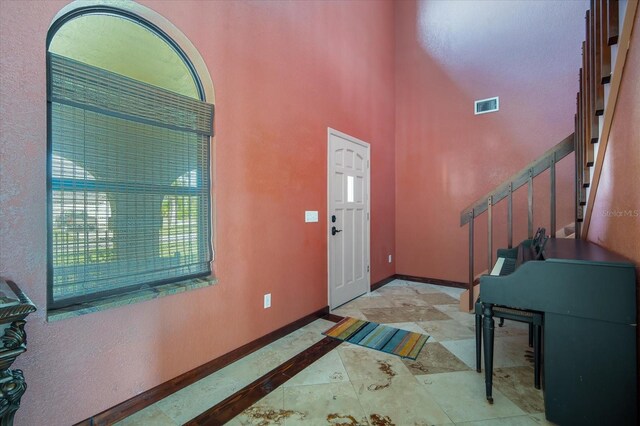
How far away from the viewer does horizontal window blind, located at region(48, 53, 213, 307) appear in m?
1.54

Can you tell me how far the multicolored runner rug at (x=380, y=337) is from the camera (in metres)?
2.44

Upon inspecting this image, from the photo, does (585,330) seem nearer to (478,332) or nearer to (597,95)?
(478,332)

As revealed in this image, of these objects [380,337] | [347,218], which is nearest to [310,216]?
[347,218]

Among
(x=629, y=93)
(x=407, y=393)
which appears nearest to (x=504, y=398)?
(x=407, y=393)

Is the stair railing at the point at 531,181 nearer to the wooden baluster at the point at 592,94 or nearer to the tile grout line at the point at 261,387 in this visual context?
the wooden baluster at the point at 592,94

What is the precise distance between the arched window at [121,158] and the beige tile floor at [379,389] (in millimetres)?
757

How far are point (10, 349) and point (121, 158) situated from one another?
3.57 ft

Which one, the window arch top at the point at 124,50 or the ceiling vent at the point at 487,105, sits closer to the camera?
the window arch top at the point at 124,50

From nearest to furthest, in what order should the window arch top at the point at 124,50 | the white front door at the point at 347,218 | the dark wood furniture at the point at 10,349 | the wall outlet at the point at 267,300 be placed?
the dark wood furniture at the point at 10,349
the window arch top at the point at 124,50
the wall outlet at the point at 267,300
the white front door at the point at 347,218

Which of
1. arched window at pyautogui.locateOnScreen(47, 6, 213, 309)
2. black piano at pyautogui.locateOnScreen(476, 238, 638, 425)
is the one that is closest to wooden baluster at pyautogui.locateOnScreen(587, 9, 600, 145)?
black piano at pyautogui.locateOnScreen(476, 238, 638, 425)

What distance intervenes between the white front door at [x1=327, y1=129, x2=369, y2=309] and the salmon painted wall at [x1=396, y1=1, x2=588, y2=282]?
104cm

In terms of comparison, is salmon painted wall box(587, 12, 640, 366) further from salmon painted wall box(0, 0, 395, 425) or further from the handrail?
salmon painted wall box(0, 0, 395, 425)

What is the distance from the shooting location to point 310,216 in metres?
3.05

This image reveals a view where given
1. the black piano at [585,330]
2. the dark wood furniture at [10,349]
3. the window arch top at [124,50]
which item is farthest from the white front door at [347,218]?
the dark wood furniture at [10,349]
